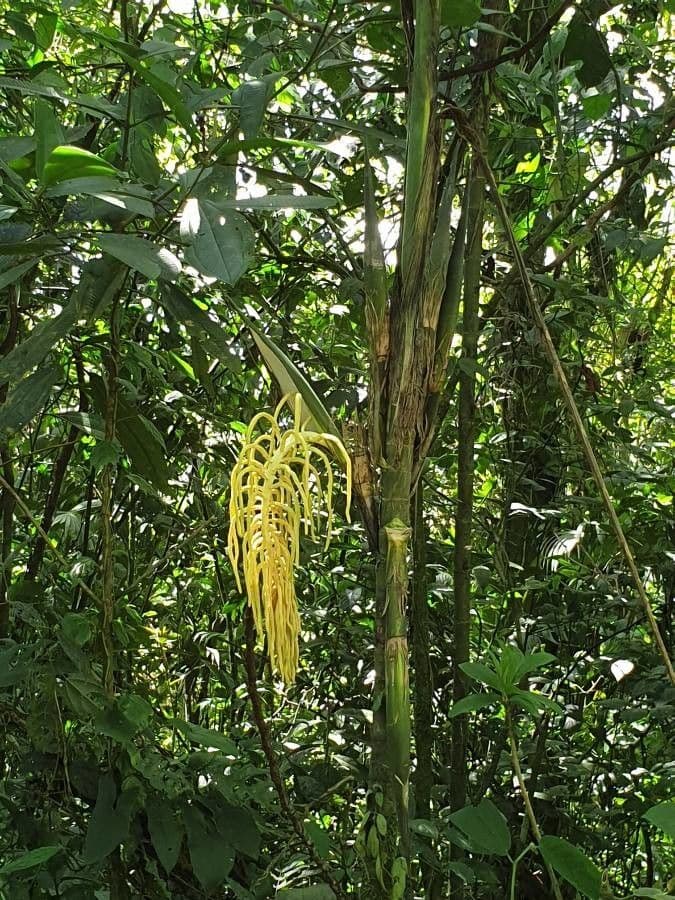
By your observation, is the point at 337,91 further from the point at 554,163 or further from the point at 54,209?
the point at 54,209

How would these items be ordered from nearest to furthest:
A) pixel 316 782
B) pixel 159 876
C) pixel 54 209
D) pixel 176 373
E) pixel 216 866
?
pixel 54 209
pixel 216 866
pixel 159 876
pixel 316 782
pixel 176 373

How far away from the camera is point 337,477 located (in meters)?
1.25

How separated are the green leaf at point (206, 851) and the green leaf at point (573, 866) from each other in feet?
1.21

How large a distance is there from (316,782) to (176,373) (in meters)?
0.62

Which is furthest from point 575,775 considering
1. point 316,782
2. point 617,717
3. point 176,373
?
point 176,373

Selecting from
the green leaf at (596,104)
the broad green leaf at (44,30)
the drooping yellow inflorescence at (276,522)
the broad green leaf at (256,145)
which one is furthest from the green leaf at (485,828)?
the broad green leaf at (44,30)

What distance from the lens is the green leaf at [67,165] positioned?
0.66 m

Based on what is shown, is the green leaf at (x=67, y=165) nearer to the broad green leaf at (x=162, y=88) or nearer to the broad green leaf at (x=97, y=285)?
the broad green leaf at (x=162, y=88)

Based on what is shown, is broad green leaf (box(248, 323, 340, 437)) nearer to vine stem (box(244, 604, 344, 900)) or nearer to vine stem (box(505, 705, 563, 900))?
vine stem (box(244, 604, 344, 900))

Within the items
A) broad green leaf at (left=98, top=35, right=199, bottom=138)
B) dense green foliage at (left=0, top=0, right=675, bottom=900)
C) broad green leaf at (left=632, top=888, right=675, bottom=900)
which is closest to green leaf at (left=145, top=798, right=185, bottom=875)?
dense green foliage at (left=0, top=0, right=675, bottom=900)

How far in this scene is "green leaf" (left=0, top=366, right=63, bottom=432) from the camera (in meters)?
0.88

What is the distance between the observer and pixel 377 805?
0.71 metres

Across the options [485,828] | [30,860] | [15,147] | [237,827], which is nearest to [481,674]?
[485,828]

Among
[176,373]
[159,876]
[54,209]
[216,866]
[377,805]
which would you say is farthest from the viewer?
[176,373]
